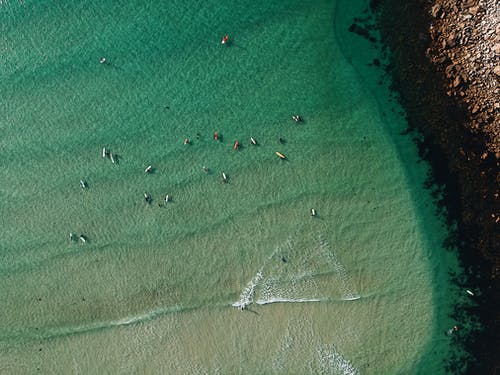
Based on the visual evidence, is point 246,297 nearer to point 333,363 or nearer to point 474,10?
point 333,363

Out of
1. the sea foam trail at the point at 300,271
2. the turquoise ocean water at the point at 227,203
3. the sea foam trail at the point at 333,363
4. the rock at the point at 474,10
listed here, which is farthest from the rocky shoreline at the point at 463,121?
the sea foam trail at the point at 300,271

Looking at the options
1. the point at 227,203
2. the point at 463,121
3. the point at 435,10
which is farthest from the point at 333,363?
the point at 435,10

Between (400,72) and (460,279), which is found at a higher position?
(400,72)

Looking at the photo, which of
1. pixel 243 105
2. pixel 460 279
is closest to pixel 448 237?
pixel 460 279

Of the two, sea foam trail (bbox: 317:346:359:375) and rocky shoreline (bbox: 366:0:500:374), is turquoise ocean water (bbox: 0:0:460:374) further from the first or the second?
rocky shoreline (bbox: 366:0:500:374)

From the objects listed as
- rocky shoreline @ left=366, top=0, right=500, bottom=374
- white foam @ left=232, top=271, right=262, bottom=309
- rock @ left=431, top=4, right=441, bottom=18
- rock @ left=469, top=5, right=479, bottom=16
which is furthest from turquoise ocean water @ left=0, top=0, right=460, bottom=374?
rock @ left=469, top=5, right=479, bottom=16

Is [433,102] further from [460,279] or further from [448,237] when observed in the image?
[460,279]
